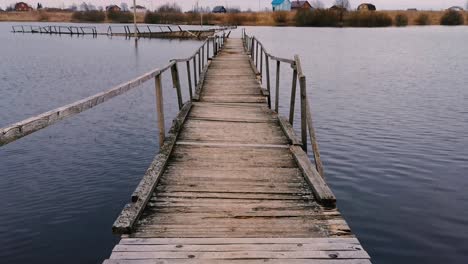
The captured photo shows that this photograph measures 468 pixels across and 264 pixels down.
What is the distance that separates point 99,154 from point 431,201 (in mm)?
7853

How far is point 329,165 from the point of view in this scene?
990 centimetres

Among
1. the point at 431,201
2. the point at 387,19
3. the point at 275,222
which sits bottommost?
the point at 431,201

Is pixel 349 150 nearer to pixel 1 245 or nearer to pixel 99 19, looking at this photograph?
pixel 1 245

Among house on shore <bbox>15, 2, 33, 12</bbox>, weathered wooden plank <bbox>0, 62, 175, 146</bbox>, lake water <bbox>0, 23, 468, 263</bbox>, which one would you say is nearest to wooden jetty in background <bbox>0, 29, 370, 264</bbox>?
weathered wooden plank <bbox>0, 62, 175, 146</bbox>

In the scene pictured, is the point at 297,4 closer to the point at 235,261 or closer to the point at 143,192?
the point at 143,192

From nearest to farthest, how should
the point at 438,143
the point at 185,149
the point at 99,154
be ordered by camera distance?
the point at 185,149 → the point at 99,154 → the point at 438,143

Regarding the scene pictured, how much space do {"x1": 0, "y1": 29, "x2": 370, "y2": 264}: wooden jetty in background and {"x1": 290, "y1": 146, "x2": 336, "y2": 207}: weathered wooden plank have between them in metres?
0.01

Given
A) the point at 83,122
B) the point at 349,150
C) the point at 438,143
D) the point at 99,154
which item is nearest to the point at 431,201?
the point at 349,150

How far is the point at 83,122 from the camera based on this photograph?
14.1 metres

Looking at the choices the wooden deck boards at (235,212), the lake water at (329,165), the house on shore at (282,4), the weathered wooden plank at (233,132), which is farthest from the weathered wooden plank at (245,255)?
the house on shore at (282,4)

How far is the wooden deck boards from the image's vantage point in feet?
11.6

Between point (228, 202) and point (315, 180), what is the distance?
1.20 m

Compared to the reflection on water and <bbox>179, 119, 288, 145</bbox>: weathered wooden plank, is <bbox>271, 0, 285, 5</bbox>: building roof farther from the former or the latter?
<bbox>179, 119, 288, 145</bbox>: weathered wooden plank

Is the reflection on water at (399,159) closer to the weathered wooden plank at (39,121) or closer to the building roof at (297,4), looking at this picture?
the weathered wooden plank at (39,121)
